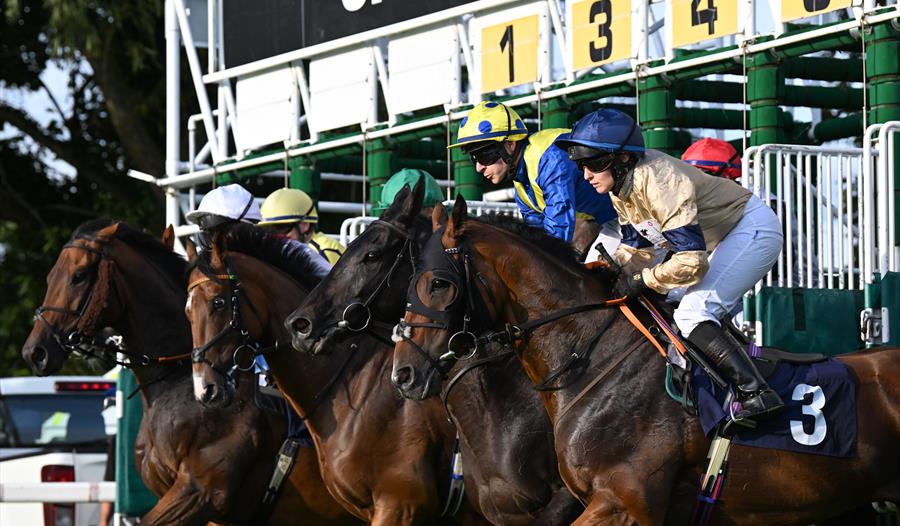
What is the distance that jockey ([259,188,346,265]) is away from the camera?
9.21 metres

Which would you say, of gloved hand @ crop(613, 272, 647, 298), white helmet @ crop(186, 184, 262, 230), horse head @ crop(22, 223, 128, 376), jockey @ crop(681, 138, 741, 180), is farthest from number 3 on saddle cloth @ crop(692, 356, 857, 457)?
horse head @ crop(22, 223, 128, 376)

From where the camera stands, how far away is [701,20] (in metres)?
9.95

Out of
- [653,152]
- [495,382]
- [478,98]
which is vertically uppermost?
[478,98]

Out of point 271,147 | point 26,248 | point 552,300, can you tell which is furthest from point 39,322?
point 26,248

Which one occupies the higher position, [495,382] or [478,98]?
[478,98]

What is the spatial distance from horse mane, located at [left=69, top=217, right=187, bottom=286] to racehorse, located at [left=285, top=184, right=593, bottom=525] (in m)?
1.98

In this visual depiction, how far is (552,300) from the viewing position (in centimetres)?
600

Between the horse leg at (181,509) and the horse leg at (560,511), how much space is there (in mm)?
2132

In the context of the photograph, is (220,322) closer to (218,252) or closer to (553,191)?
(218,252)

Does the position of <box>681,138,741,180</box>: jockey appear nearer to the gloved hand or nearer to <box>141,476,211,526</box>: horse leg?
the gloved hand

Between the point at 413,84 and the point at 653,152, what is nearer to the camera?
the point at 653,152

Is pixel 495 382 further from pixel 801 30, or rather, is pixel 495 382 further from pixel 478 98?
pixel 478 98

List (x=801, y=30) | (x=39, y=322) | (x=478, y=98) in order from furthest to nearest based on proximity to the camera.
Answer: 1. (x=478, y=98)
2. (x=801, y=30)
3. (x=39, y=322)

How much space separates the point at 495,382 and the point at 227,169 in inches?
303
